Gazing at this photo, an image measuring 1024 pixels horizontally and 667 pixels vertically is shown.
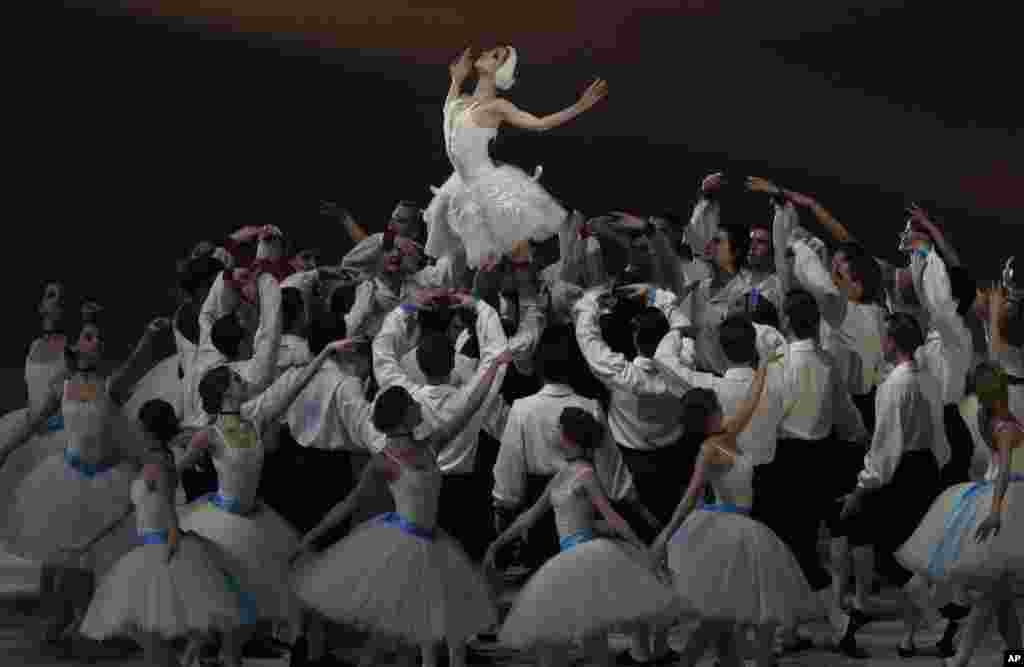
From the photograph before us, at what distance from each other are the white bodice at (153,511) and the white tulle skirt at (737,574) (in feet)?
5.12

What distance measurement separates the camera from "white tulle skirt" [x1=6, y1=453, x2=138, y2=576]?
6.98 m

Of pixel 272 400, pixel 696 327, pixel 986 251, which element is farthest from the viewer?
pixel 986 251

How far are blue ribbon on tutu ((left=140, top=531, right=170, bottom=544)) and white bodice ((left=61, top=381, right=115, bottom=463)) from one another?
1037 mm

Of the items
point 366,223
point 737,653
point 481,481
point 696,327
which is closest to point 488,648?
point 481,481

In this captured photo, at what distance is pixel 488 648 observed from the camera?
7156 millimetres

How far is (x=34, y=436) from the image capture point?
26.0 feet

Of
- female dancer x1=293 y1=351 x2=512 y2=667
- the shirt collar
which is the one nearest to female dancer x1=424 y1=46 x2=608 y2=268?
the shirt collar

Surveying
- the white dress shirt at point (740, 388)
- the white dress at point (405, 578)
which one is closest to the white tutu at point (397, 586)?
the white dress at point (405, 578)

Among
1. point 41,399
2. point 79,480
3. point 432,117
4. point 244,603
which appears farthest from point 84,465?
point 432,117

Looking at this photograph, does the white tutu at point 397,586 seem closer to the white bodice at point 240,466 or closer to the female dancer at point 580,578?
the female dancer at point 580,578

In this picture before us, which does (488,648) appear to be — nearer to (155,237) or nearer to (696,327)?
(696,327)

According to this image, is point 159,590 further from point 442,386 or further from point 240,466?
point 442,386

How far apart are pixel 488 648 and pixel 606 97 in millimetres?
6031

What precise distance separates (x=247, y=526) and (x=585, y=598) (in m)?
1.18
